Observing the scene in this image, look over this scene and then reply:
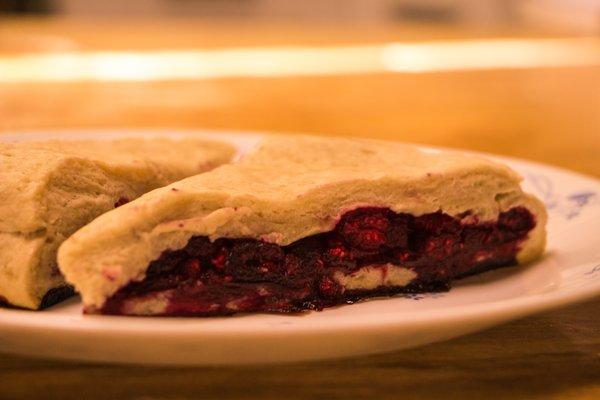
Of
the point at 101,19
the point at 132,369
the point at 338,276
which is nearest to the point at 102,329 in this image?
the point at 132,369

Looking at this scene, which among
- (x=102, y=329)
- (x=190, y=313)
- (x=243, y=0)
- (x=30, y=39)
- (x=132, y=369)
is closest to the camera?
(x=102, y=329)

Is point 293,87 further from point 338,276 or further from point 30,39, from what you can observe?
point 338,276

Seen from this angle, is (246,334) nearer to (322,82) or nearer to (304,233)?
(304,233)

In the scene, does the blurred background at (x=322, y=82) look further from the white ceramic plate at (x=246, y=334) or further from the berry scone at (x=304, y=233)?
the white ceramic plate at (x=246, y=334)

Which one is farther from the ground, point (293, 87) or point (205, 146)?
point (205, 146)

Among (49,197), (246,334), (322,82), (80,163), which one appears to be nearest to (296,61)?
(322,82)

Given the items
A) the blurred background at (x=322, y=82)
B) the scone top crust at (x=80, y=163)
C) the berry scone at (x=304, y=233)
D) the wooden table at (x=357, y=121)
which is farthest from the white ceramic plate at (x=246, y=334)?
the blurred background at (x=322, y=82)

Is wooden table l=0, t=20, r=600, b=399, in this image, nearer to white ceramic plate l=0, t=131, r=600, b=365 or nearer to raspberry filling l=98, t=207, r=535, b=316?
white ceramic plate l=0, t=131, r=600, b=365

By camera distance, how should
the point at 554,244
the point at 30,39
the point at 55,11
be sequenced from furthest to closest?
the point at 55,11 → the point at 30,39 → the point at 554,244

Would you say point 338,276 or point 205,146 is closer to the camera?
point 338,276
